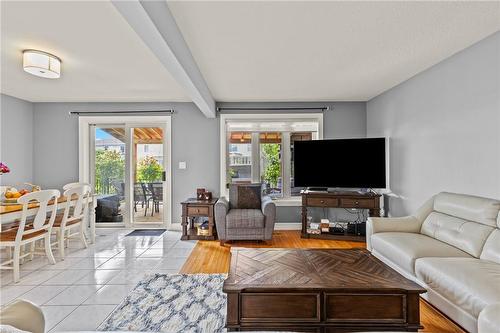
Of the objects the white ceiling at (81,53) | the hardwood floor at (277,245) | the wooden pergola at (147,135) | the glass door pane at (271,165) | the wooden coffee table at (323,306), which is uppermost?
the white ceiling at (81,53)

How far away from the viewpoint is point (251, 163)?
16.2 ft

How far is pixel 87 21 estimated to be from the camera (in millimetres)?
2158

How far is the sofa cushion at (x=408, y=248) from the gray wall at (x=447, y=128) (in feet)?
2.28

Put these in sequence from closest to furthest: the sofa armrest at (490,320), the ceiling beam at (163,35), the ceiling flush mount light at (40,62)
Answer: the sofa armrest at (490,320) < the ceiling beam at (163,35) < the ceiling flush mount light at (40,62)

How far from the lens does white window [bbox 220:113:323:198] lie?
16.0 feet

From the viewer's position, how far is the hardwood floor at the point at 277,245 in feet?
6.55

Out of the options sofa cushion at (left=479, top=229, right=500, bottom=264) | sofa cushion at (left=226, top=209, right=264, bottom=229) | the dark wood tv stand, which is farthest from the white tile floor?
sofa cushion at (left=479, top=229, right=500, bottom=264)

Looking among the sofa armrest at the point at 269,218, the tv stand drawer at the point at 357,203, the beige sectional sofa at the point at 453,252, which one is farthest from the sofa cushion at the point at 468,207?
the sofa armrest at the point at 269,218

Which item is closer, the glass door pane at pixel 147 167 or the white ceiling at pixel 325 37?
the white ceiling at pixel 325 37

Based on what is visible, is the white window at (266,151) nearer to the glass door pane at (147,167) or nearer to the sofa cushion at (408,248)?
the glass door pane at (147,167)

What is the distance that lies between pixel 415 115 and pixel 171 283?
3726mm

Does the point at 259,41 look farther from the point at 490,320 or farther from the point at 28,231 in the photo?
the point at 28,231

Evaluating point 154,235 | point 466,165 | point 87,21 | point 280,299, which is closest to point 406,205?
point 466,165

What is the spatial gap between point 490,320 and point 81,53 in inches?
151
